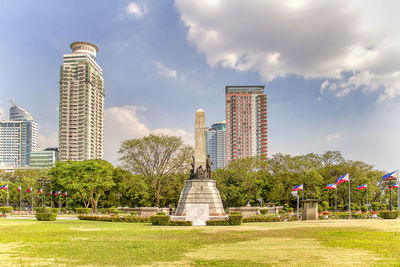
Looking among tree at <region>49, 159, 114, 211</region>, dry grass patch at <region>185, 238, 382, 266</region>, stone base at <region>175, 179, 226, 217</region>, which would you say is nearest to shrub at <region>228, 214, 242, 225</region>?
stone base at <region>175, 179, 226, 217</region>

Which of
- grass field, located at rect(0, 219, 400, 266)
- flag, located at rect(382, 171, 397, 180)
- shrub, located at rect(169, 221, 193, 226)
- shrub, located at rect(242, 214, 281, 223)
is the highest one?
flag, located at rect(382, 171, 397, 180)

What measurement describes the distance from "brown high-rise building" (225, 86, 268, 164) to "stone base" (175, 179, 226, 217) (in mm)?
95748

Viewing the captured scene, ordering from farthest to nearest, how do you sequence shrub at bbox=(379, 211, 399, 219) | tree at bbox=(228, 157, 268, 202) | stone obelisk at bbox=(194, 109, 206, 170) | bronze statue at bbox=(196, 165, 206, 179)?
tree at bbox=(228, 157, 268, 202) → stone obelisk at bbox=(194, 109, 206, 170) → bronze statue at bbox=(196, 165, 206, 179) → shrub at bbox=(379, 211, 399, 219)

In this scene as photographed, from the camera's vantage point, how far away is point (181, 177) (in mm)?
52906

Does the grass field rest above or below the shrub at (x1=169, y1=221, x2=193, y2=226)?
above

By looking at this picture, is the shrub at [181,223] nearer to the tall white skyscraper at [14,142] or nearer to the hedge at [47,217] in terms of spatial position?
the hedge at [47,217]

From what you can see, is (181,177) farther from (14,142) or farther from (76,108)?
(14,142)

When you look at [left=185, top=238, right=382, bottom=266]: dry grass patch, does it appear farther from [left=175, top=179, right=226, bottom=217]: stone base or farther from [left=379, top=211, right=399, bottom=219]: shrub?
[left=379, top=211, right=399, bottom=219]: shrub

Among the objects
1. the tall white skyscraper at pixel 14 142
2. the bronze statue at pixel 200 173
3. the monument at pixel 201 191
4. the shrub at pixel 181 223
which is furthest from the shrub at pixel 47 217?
the tall white skyscraper at pixel 14 142

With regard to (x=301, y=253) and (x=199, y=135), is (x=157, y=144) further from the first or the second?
(x=301, y=253)

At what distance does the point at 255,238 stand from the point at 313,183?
3807 cm

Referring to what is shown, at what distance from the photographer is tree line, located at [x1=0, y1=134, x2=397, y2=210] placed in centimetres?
5219

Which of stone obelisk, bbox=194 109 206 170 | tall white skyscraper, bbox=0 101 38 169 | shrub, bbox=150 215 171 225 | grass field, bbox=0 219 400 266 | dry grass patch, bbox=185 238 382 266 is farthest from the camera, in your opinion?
tall white skyscraper, bbox=0 101 38 169

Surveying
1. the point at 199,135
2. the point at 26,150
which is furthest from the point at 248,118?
the point at 26,150
